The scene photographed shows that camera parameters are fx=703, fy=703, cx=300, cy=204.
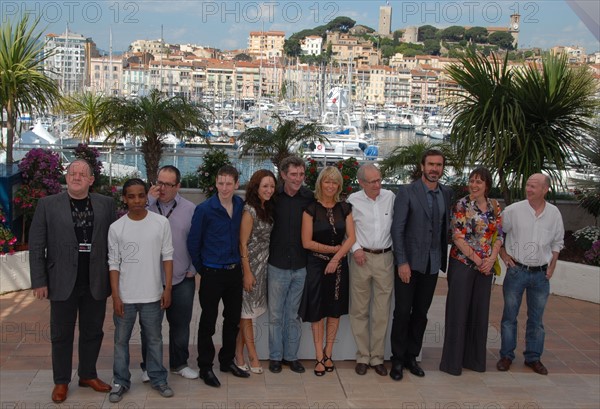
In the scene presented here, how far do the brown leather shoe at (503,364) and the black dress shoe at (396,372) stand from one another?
827mm

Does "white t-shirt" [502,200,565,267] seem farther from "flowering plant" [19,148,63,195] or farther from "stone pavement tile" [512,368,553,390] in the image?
"flowering plant" [19,148,63,195]

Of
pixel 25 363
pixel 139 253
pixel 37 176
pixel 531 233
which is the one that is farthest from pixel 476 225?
pixel 37 176

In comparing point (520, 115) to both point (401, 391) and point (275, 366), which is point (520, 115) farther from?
point (275, 366)

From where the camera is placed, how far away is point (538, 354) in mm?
5254

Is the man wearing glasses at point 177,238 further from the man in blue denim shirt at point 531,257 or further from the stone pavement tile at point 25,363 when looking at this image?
the man in blue denim shirt at point 531,257

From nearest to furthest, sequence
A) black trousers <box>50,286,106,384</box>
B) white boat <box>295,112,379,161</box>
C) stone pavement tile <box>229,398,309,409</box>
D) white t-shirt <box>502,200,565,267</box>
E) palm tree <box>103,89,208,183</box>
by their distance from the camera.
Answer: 1. black trousers <box>50,286,106,384</box>
2. stone pavement tile <box>229,398,309,409</box>
3. white t-shirt <box>502,200,565,267</box>
4. palm tree <box>103,89,208,183</box>
5. white boat <box>295,112,379,161</box>

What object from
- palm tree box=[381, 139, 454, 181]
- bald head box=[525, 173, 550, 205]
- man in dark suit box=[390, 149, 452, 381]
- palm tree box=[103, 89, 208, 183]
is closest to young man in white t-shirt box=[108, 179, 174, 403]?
man in dark suit box=[390, 149, 452, 381]

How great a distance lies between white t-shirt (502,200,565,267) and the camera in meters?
5.07

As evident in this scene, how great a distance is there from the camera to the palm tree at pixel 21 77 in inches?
325

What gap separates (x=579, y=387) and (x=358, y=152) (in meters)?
29.5

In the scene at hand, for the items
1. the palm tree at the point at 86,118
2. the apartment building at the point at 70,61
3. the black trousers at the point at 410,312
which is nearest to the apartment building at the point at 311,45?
the apartment building at the point at 70,61

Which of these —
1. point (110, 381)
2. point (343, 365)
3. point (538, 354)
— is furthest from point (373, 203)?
point (110, 381)

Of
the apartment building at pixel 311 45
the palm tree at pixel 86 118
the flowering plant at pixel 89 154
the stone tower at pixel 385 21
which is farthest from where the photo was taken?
the stone tower at pixel 385 21

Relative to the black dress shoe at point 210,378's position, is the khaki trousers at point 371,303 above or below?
above
